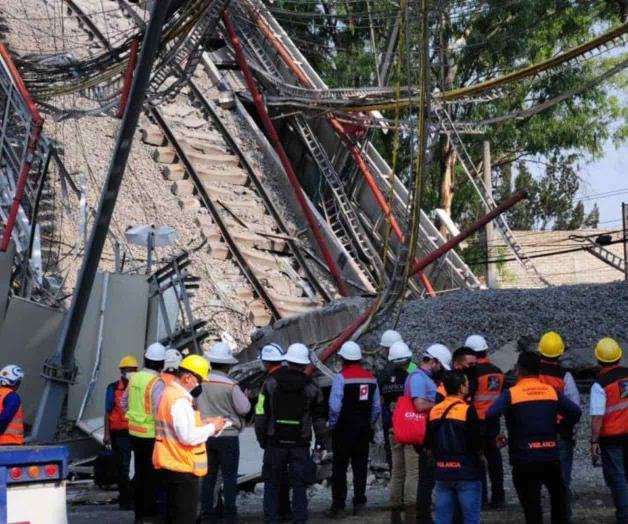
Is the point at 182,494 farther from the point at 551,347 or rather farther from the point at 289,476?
the point at 551,347

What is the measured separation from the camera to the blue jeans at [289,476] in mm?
12289

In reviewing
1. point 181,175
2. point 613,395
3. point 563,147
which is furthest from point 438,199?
point 613,395

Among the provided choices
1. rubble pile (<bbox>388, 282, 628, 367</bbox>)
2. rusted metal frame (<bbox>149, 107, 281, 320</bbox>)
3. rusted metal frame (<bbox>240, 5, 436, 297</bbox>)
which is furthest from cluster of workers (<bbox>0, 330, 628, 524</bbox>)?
rusted metal frame (<bbox>240, 5, 436, 297</bbox>)

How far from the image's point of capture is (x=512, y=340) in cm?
1734

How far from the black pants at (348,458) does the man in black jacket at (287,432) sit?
3.21 ft

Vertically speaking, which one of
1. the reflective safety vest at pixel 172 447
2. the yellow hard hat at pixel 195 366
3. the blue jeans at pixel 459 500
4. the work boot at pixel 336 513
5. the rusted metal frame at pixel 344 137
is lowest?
the work boot at pixel 336 513

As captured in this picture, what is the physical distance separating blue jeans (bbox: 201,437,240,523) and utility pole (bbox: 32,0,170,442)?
2.16 meters

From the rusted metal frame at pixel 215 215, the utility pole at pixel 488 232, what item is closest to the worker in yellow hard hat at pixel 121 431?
the rusted metal frame at pixel 215 215

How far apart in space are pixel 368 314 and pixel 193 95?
1688 cm

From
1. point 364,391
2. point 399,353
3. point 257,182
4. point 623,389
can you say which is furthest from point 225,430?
point 257,182

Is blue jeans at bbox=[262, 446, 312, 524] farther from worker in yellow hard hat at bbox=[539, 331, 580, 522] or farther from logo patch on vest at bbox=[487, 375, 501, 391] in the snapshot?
worker in yellow hard hat at bbox=[539, 331, 580, 522]

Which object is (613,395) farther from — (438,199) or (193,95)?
(438,199)

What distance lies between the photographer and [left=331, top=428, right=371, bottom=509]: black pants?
1339 centimetres

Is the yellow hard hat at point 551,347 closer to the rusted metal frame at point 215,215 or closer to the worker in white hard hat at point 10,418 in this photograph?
the worker in white hard hat at point 10,418
